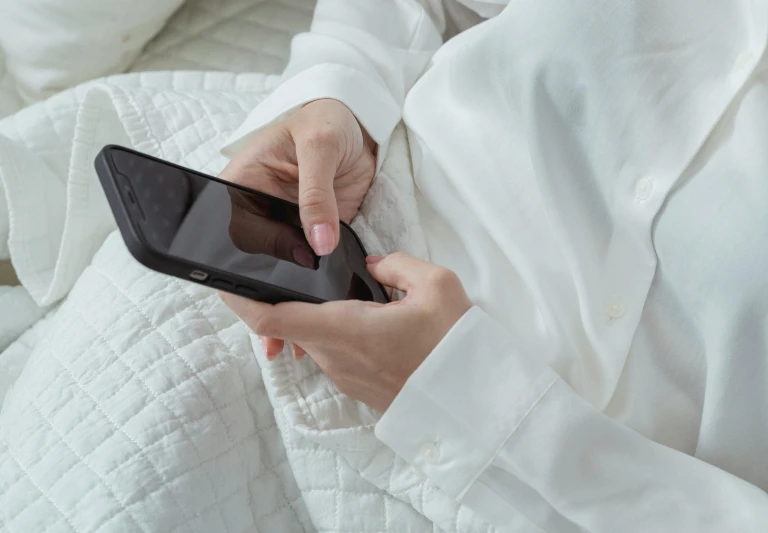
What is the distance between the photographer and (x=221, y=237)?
466 mm

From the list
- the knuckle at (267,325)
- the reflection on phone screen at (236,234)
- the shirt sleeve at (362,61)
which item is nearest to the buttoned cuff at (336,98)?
the shirt sleeve at (362,61)

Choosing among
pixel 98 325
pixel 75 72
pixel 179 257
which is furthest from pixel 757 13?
pixel 75 72

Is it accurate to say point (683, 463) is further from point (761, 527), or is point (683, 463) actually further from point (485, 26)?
point (485, 26)

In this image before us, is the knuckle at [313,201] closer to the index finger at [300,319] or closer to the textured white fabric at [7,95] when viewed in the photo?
the index finger at [300,319]

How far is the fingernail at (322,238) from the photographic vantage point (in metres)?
0.52

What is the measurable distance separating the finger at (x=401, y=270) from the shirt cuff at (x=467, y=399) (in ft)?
0.15

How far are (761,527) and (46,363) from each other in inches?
23.2

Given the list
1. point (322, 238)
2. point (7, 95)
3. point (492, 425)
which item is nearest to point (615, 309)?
point (492, 425)

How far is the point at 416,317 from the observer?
50 centimetres

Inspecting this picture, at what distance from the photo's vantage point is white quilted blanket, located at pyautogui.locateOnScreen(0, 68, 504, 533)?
1.75 ft

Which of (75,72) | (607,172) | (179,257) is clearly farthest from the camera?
(75,72)

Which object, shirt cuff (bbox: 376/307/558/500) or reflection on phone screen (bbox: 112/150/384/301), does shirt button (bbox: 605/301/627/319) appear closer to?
shirt cuff (bbox: 376/307/558/500)

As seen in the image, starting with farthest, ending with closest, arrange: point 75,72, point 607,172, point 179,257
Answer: point 75,72
point 607,172
point 179,257

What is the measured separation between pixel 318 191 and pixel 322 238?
0.13 feet
